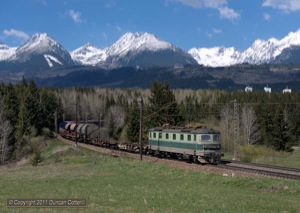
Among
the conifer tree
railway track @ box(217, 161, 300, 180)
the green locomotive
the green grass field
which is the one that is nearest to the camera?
the green grass field

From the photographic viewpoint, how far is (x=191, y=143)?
45.1 m

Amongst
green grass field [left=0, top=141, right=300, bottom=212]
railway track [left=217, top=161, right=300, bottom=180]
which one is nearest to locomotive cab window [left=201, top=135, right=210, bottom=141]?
railway track [left=217, top=161, right=300, bottom=180]

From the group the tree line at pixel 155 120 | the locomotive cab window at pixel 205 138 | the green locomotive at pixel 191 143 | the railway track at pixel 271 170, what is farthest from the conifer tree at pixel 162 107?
the railway track at pixel 271 170

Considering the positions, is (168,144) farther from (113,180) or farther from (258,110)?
(258,110)

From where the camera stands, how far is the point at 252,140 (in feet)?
300

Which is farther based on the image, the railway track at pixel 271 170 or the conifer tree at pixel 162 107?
the conifer tree at pixel 162 107

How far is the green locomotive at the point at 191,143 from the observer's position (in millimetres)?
43719

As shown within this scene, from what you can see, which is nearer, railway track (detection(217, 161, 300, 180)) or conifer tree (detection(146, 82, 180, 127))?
railway track (detection(217, 161, 300, 180))

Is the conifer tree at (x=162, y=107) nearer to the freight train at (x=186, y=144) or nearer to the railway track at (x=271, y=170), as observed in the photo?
the freight train at (x=186, y=144)

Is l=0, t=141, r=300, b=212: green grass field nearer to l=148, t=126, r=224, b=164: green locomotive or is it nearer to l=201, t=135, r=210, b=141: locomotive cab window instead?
l=148, t=126, r=224, b=164: green locomotive

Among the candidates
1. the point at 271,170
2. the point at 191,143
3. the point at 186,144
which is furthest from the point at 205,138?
the point at 271,170

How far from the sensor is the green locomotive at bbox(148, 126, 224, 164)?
1721 inches

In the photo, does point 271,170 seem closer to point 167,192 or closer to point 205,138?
point 205,138

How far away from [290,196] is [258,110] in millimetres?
95619
